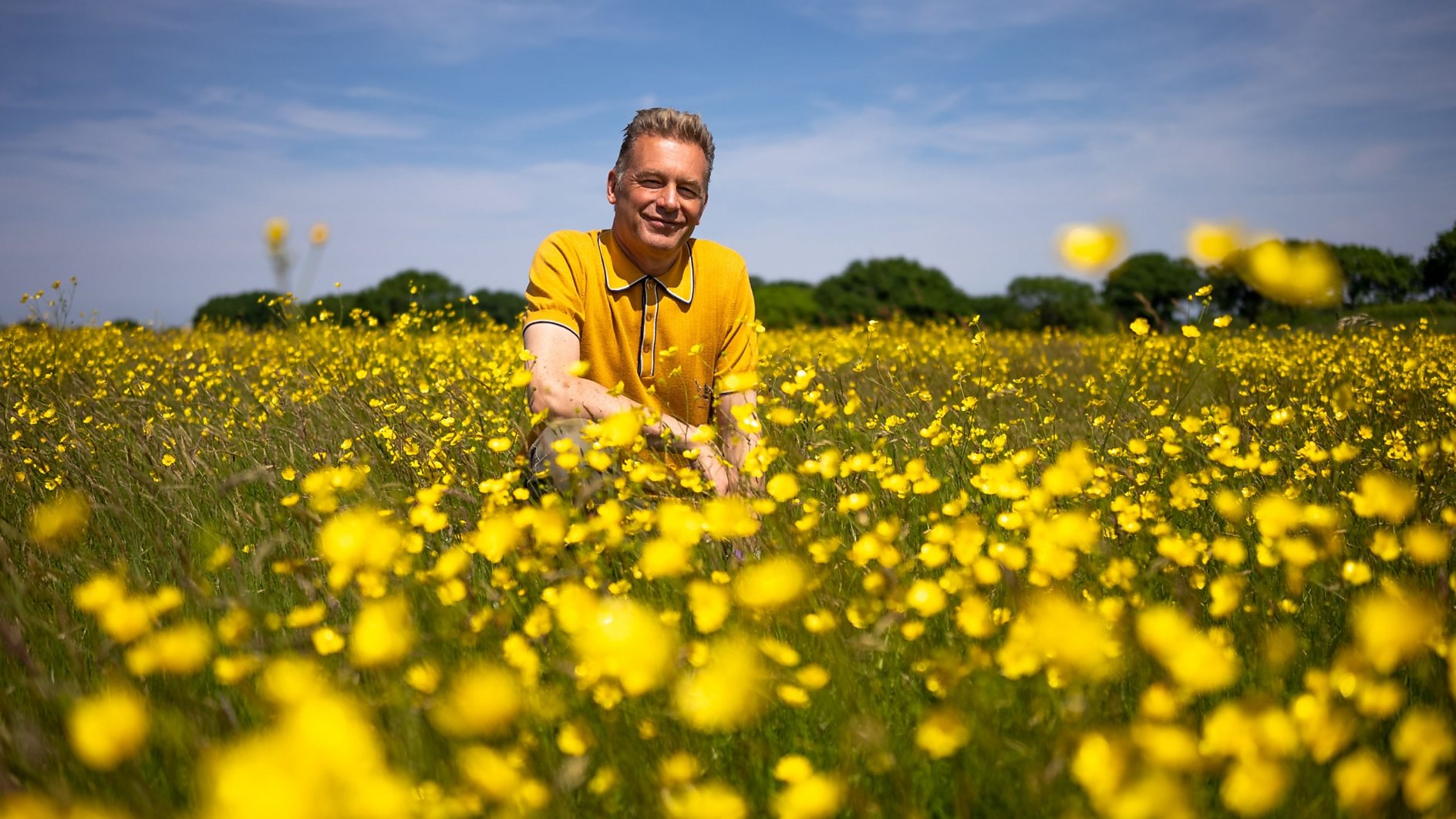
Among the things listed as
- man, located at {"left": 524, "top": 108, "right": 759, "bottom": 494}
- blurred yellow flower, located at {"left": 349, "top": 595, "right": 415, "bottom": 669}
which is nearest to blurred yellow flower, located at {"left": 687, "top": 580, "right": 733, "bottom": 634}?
blurred yellow flower, located at {"left": 349, "top": 595, "right": 415, "bottom": 669}

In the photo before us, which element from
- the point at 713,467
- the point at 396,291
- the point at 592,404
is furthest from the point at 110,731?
the point at 396,291

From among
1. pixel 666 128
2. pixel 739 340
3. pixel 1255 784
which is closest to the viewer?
pixel 1255 784

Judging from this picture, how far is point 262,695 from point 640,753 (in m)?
0.68

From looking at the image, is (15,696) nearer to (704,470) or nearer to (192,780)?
(192,780)

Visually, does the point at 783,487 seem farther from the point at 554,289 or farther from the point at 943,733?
the point at 554,289

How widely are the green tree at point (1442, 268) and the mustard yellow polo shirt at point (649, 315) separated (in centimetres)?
271

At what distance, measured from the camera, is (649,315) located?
11.2ft

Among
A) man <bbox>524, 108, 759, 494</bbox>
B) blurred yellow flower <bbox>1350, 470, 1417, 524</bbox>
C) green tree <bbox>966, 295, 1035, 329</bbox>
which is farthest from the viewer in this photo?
green tree <bbox>966, 295, 1035, 329</bbox>

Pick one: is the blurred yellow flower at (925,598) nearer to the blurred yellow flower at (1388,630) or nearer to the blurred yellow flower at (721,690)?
the blurred yellow flower at (721,690)

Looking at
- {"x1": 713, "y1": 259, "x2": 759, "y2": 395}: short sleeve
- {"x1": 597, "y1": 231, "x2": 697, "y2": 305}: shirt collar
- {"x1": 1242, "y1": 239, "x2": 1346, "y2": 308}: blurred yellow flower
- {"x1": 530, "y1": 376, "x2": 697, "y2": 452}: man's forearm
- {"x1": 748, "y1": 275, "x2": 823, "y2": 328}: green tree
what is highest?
{"x1": 748, "y1": 275, "x2": 823, "y2": 328}: green tree

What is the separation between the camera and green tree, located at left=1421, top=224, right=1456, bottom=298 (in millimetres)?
3404

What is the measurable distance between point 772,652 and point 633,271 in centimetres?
220

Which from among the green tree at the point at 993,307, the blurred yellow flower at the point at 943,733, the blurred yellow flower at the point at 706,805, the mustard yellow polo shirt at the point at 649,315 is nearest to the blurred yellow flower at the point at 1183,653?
the blurred yellow flower at the point at 943,733

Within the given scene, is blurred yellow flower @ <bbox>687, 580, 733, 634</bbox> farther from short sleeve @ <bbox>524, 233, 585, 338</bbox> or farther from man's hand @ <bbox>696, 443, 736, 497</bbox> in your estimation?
short sleeve @ <bbox>524, 233, 585, 338</bbox>
